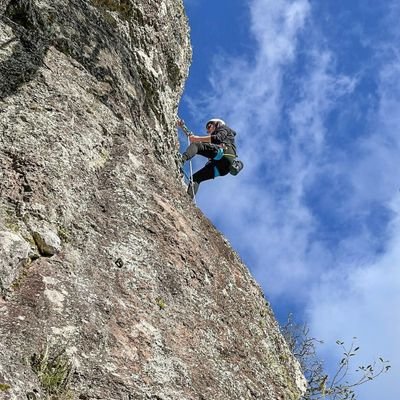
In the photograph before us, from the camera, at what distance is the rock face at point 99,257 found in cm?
625

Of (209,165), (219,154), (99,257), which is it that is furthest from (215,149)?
(99,257)

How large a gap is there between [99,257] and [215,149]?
29.1ft

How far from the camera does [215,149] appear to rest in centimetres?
1605

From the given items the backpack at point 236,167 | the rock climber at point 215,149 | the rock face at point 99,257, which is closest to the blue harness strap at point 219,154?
the rock climber at point 215,149

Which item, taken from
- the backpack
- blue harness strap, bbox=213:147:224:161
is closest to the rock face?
blue harness strap, bbox=213:147:224:161

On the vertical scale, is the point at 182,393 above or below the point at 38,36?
below

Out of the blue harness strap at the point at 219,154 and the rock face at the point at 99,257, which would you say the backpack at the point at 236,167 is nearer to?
the blue harness strap at the point at 219,154

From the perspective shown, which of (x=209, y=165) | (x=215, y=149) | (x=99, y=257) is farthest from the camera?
(x=209, y=165)

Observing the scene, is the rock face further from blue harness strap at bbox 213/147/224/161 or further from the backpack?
the backpack

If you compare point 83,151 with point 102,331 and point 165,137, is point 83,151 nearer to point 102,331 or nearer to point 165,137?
point 102,331

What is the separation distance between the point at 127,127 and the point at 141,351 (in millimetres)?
4731

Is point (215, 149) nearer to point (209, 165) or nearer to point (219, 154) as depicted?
point (219, 154)

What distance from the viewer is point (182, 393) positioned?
675cm

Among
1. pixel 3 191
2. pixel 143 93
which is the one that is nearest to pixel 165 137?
pixel 143 93
